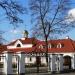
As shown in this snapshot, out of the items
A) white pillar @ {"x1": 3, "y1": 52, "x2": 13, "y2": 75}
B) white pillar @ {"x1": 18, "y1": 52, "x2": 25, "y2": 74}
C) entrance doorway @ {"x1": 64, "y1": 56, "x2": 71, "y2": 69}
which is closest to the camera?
white pillar @ {"x1": 3, "y1": 52, "x2": 13, "y2": 75}

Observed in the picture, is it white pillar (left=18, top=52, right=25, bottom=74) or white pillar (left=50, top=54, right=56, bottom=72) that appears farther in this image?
white pillar (left=50, top=54, right=56, bottom=72)

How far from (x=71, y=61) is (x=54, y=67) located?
5592 mm

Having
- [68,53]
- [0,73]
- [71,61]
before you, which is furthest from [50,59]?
[68,53]

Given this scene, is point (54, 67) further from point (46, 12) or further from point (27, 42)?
point (27, 42)

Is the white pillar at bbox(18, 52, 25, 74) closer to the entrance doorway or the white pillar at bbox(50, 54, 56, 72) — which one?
the white pillar at bbox(50, 54, 56, 72)

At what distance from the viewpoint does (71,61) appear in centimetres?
4147

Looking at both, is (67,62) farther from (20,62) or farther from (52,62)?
(20,62)

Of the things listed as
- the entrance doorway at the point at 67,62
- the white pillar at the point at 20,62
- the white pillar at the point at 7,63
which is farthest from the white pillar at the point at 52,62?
the white pillar at the point at 7,63

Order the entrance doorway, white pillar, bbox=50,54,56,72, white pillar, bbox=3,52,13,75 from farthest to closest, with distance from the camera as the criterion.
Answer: the entrance doorway
white pillar, bbox=50,54,56,72
white pillar, bbox=3,52,13,75

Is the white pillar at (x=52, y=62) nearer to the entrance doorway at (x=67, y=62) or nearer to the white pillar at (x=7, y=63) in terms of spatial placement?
the entrance doorway at (x=67, y=62)

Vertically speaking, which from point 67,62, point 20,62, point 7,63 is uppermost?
point 67,62

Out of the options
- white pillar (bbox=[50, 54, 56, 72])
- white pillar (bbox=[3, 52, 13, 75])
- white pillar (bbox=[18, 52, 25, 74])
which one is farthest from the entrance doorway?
white pillar (bbox=[3, 52, 13, 75])

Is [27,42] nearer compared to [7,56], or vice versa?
[7,56]

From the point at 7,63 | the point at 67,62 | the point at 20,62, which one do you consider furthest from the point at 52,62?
the point at 7,63
